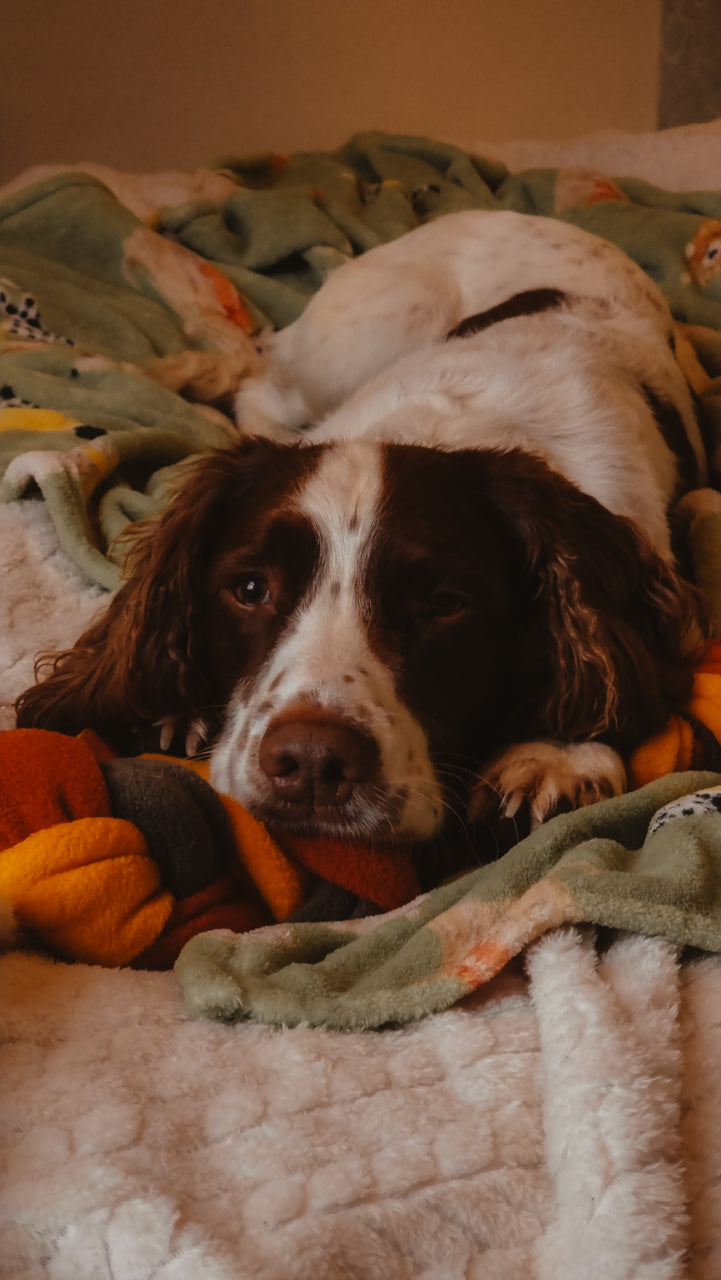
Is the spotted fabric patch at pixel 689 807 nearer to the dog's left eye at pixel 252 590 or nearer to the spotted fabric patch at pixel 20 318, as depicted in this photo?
Answer: the dog's left eye at pixel 252 590

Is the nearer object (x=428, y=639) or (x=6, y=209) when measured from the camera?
(x=428, y=639)

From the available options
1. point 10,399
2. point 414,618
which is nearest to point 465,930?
point 414,618

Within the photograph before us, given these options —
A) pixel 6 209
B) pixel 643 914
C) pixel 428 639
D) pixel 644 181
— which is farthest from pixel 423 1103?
pixel 644 181

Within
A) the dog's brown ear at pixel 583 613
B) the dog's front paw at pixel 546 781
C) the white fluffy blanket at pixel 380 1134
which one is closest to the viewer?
the white fluffy blanket at pixel 380 1134

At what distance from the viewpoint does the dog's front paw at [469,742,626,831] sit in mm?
1612

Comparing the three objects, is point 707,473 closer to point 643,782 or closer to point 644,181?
point 643,782

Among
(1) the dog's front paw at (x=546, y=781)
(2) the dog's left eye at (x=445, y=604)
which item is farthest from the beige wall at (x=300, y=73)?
(1) the dog's front paw at (x=546, y=781)

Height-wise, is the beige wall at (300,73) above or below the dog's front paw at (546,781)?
above

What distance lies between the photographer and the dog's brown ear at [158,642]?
188cm

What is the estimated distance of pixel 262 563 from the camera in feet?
5.84

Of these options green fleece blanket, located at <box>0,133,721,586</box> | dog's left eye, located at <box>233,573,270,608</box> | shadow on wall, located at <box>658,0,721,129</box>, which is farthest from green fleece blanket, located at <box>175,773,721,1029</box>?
shadow on wall, located at <box>658,0,721,129</box>

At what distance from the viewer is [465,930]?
1165 millimetres

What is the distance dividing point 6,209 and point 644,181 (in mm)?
2658

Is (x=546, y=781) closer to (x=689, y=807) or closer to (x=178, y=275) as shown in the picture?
(x=689, y=807)
